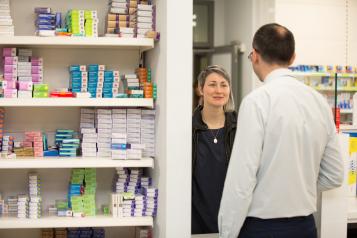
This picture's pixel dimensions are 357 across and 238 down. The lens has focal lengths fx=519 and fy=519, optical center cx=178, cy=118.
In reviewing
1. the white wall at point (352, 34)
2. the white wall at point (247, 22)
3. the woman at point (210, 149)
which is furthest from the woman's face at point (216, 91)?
the white wall at point (352, 34)

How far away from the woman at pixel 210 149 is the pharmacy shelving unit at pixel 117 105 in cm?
13

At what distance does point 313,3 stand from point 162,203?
18.5 ft

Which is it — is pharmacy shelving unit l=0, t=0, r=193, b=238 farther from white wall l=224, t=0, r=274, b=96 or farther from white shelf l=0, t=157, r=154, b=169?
white wall l=224, t=0, r=274, b=96

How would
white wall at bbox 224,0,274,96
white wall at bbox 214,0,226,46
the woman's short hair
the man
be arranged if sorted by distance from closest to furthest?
the man, the woman's short hair, white wall at bbox 224,0,274,96, white wall at bbox 214,0,226,46

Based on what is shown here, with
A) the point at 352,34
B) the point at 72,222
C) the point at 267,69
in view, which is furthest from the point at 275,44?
the point at 352,34

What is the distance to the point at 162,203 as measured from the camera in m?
3.57

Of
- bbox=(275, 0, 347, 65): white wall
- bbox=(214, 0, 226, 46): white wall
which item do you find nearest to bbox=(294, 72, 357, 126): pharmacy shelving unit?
bbox=(275, 0, 347, 65): white wall

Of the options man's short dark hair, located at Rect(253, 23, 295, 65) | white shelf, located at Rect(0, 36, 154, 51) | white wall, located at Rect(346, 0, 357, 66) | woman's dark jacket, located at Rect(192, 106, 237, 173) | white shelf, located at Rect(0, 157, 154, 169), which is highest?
white wall, located at Rect(346, 0, 357, 66)

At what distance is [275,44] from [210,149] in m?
1.14

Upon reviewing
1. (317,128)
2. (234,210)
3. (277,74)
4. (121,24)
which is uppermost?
(121,24)

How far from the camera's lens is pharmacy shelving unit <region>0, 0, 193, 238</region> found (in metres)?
Answer: 3.41

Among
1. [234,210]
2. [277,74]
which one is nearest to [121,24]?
[277,74]

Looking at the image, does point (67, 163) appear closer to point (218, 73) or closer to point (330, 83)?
point (218, 73)

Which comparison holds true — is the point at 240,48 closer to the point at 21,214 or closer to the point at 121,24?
the point at 121,24
